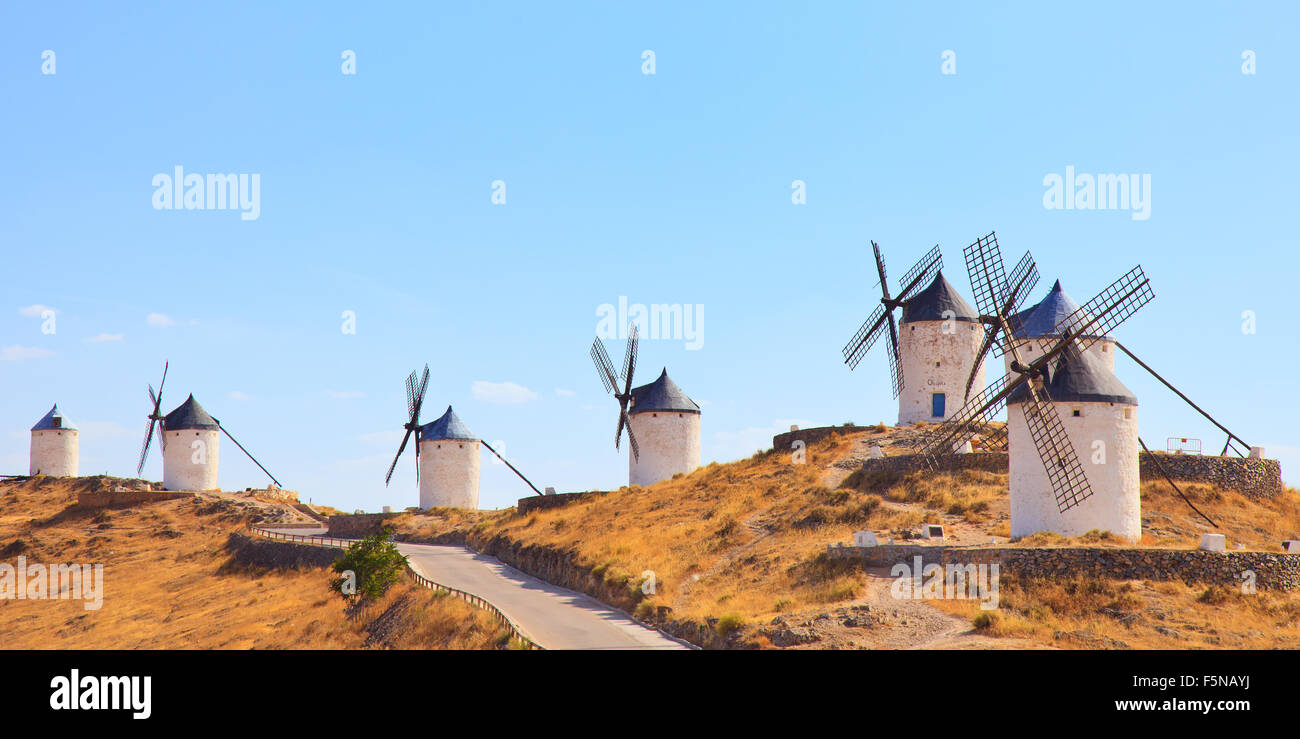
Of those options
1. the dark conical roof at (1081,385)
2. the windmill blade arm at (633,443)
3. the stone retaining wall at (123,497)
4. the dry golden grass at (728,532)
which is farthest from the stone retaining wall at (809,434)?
the stone retaining wall at (123,497)

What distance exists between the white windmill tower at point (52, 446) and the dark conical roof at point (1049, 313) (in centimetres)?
6932

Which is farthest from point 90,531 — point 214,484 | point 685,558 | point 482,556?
point 685,558

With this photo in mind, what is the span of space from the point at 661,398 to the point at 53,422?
170 feet

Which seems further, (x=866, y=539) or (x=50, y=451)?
(x=50, y=451)

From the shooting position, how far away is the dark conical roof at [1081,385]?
2991 cm

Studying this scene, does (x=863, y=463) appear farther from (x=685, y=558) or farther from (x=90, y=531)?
(x=90, y=531)

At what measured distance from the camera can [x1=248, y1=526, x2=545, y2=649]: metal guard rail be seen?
25812mm

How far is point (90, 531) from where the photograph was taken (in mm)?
62656

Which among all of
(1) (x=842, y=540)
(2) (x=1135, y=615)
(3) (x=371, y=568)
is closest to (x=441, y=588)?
(3) (x=371, y=568)

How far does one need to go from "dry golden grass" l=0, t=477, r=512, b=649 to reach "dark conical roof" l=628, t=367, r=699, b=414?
18030 mm

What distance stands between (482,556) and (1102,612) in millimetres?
28948

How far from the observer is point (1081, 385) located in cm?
3016

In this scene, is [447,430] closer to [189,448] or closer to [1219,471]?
[189,448]

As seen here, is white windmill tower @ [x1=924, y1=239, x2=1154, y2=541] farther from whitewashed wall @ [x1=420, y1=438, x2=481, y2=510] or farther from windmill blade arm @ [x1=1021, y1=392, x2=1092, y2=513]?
whitewashed wall @ [x1=420, y1=438, x2=481, y2=510]
